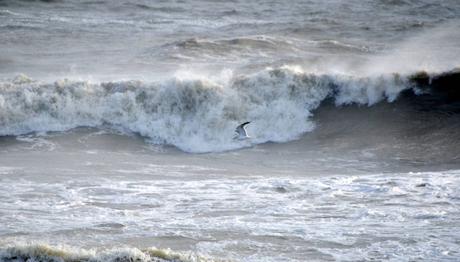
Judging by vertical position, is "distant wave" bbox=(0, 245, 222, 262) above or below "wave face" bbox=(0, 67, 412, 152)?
above

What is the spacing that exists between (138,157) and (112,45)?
11119 millimetres

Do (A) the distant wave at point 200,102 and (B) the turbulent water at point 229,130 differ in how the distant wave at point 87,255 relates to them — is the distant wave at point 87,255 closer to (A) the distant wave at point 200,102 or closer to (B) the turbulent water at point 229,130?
(B) the turbulent water at point 229,130

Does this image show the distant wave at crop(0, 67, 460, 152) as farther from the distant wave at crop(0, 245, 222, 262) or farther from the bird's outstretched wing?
the distant wave at crop(0, 245, 222, 262)

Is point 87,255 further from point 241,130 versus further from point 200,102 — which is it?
point 200,102

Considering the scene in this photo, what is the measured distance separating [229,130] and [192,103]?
1.37 m

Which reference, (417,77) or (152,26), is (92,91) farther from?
(152,26)

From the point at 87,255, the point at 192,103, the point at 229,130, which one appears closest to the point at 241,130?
the point at 229,130

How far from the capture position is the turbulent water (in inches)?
402

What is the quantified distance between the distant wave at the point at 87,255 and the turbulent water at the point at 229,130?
0.06ft

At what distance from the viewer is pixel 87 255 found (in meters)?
8.93

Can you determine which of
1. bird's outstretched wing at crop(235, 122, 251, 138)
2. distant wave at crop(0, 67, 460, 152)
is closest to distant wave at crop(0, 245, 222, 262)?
bird's outstretched wing at crop(235, 122, 251, 138)

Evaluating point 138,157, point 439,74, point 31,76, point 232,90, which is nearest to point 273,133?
point 232,90

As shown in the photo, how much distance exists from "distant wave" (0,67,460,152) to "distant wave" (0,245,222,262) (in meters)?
8.77

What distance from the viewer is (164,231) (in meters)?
10.4
